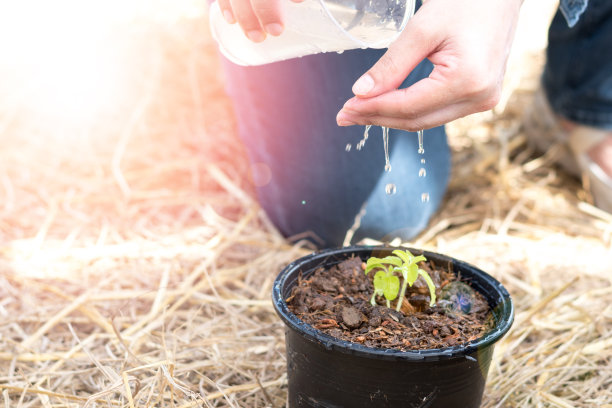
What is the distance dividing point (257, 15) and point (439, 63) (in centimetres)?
29

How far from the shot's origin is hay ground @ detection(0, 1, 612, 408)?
119cm

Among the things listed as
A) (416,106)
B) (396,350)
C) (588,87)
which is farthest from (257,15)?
(588,87)

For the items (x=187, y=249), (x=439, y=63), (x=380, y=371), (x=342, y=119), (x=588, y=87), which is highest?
(x=439, y=63)

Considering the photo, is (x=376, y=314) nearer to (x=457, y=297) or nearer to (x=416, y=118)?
(x=457, y=297)

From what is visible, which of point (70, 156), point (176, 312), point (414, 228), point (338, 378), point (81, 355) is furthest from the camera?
point (70, 156)

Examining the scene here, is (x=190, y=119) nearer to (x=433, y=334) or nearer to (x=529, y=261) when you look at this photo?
(x=529, y=261)

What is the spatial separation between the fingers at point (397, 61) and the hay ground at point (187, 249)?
519 millimetres

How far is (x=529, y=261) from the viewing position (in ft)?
5.49

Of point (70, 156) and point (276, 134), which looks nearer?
point (276, 134)

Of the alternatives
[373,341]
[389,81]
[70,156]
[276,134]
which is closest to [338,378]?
[373,341]

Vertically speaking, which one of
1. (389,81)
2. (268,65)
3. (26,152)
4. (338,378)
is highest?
(389,81)

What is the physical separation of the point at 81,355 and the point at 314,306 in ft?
1.88

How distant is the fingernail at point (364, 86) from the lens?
3.00ft

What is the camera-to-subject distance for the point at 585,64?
6.61 ft
